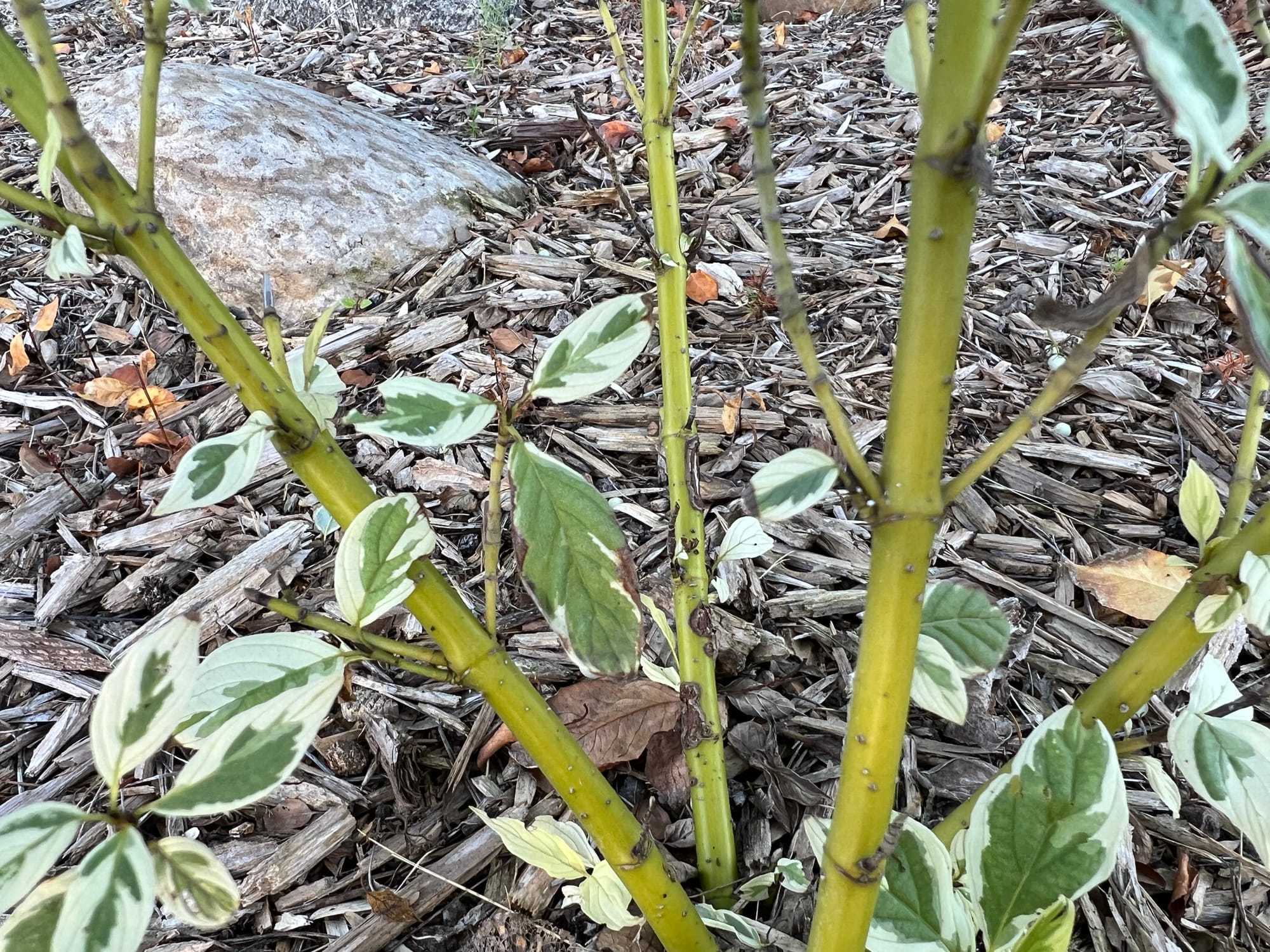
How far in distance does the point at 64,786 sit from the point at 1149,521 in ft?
5.16

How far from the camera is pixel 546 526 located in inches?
19.5

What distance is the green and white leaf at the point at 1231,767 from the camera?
0.55 meters

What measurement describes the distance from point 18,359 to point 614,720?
1476 mm

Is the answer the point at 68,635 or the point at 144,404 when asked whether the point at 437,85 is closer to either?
the point at 144,404

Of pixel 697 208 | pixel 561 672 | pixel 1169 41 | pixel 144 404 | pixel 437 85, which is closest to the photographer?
pixel 1169 41

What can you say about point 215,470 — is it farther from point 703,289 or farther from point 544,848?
point 703,289

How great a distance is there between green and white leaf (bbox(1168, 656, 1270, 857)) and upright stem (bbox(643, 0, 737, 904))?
396mm

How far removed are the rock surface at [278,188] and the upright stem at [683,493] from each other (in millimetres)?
1237

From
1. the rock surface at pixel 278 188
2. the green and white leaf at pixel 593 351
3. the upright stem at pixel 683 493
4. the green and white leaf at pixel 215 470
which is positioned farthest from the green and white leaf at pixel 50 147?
the rock surface at pixel 278 188

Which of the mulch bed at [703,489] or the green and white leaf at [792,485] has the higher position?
the green and white leaf at [792,485]

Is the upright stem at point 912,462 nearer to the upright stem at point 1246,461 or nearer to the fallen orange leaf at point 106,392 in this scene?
the upright stem at point 1246,461

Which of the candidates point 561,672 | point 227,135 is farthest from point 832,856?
point 227,135

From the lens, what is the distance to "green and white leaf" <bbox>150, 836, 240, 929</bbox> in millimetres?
421

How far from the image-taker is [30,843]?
404mm
